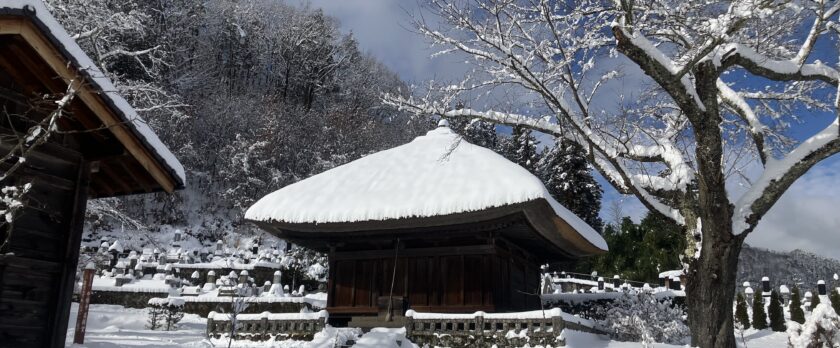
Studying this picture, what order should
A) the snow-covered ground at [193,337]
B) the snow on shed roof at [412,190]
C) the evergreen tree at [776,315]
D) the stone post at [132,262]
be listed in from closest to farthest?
the snow-covered ground at [193,337], the snow on shed roof at [412,190], the evergreen tree at [776,315], the stone post at [132,262]

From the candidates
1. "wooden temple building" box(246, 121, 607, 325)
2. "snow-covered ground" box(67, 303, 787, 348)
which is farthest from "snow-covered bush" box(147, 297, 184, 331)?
"wooden temple building" box(246, 121, 607, 325)

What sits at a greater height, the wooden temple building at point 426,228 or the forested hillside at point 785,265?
the forested hillside at point 785,265

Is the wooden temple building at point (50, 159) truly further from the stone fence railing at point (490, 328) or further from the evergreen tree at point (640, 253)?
→ the evergreen tree at point (640, 253)

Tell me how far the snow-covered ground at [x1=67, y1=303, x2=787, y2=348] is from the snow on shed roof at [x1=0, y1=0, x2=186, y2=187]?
342 centimetres

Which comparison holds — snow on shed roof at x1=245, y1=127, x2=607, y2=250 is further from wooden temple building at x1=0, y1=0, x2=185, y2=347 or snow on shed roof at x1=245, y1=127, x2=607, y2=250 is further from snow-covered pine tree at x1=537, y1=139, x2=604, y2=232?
snow-covered pine tree at x1=537, y1=139, x2=604, y2=232

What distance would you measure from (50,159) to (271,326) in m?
8.73

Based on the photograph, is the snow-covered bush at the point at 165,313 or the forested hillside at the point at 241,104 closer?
the snow-covered bush at the point at 165,313

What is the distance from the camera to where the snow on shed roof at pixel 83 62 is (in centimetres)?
611

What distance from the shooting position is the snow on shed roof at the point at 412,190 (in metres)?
14.0

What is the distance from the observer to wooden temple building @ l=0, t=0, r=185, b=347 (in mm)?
6680

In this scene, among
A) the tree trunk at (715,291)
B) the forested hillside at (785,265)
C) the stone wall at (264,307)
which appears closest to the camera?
the tree trunk at (715,291)

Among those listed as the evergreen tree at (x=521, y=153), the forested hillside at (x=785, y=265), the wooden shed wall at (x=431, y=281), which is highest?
the evergreen tree at (x=521, y=153)

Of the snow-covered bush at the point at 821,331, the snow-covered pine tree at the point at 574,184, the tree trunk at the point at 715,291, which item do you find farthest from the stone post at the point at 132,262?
the snow-covered bush at the point at 821,331

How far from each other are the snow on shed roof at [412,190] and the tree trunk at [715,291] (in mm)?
4947
